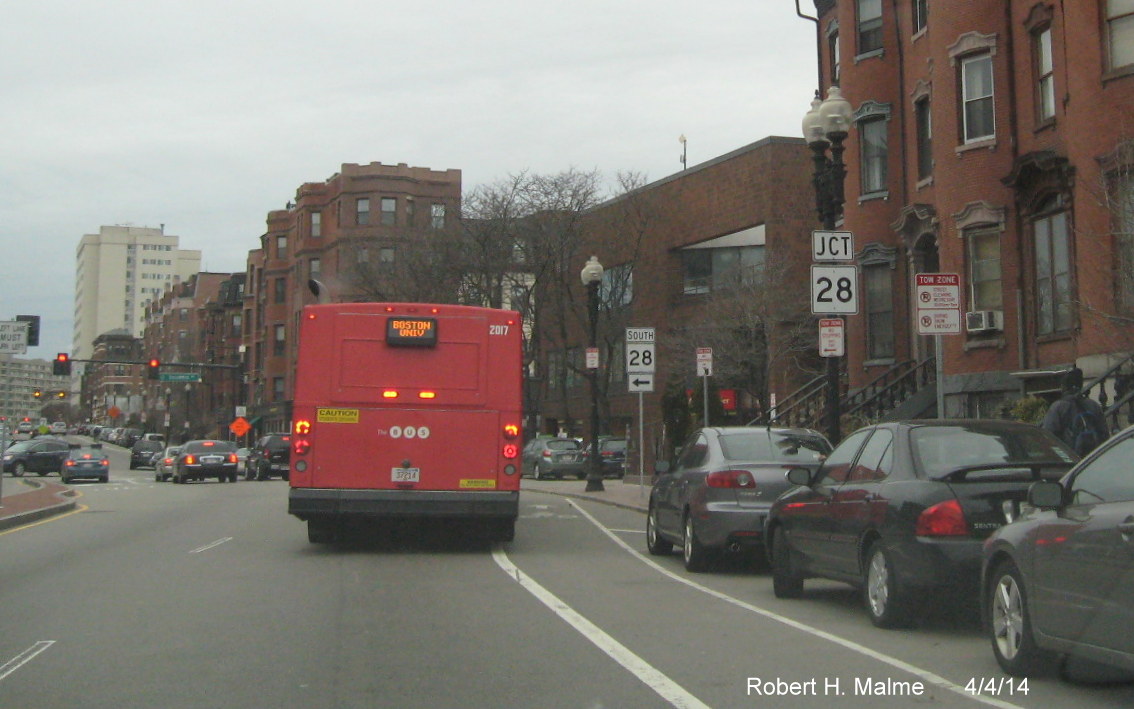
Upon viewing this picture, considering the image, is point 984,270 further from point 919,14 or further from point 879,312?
point 919,14

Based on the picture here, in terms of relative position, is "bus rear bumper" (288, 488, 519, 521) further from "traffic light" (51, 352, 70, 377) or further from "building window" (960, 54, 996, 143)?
"traffic light" (51, 352, 70, 377)

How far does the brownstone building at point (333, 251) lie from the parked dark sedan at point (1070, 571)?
44.7 metres

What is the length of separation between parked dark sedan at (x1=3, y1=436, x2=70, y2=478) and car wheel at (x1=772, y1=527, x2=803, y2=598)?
43.4 meters


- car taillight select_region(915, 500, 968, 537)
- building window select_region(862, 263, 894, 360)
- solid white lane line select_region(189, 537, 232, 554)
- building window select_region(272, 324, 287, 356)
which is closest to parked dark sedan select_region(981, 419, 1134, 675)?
car taillight select_region(915, 500, 968, 537)

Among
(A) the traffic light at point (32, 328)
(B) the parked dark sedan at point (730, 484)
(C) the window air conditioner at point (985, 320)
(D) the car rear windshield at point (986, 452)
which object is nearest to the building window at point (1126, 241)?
(C) the window air conditioner at point (985, 320)

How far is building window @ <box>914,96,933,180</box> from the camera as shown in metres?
26.8

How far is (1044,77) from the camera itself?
22.4m

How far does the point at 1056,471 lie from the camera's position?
889 centimetres

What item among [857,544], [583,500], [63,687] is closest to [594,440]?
[583,500]

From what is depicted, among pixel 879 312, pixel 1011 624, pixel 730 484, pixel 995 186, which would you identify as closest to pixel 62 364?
pixel 879 312

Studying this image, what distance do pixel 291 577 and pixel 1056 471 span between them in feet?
26.3

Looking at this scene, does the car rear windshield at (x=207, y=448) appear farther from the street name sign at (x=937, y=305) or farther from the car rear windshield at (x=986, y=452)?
the car rear windshield at (x=986, y=452)

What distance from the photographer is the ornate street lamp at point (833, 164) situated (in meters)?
17.0

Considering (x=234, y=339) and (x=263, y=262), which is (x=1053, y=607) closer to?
(x=263, y=262)
